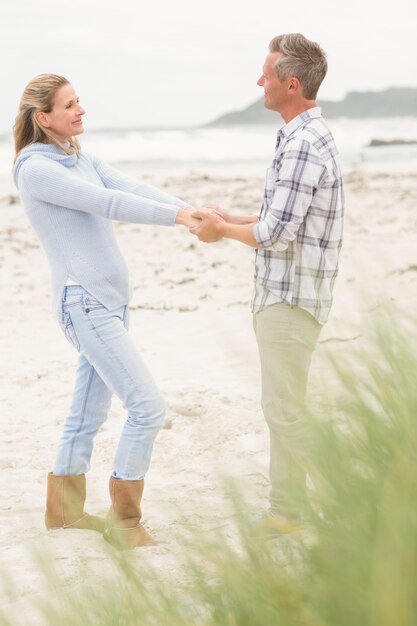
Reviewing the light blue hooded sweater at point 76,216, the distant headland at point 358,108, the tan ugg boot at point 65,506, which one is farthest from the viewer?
the distant headland at point 358,108

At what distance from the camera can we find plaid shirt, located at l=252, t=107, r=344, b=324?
11.8ft

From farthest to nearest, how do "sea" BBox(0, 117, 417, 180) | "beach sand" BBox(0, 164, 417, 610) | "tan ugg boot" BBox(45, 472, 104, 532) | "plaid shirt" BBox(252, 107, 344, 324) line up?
"sea" BBox(0, 117, 417, 180) < "tan ugg boot" BBox(45, 472, 104, 532) < "plaid shirt" BBox(252, 107, 344, 324) < "beach sand" BBox(0, 164, 417, 610)

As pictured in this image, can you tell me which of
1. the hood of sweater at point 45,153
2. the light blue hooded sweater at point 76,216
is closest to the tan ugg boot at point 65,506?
the light blue hooded sweater at point 76,216

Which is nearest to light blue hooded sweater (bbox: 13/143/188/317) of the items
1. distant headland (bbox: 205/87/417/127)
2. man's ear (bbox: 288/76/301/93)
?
man's ear (bbox: 288/76/301/93)

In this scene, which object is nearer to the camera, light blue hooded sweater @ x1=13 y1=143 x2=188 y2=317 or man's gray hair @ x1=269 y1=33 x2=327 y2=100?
man's gray hair @ x1=269 y1=33 x2=327 y2=100

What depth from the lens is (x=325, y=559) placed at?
1608 millimetres

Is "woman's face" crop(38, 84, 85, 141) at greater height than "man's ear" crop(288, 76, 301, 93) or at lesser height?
lesser

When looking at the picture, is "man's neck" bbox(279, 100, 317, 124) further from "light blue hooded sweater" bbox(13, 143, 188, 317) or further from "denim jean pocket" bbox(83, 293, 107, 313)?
"denim jean pocket" bbox(83, 293, 107, 313)

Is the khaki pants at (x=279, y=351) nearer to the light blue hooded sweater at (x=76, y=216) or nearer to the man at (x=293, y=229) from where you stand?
the man at (x=293, y=229)

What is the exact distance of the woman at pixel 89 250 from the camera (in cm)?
389

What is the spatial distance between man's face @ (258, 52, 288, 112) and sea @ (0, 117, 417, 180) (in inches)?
1013

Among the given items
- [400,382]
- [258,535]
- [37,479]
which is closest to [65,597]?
[258,535]

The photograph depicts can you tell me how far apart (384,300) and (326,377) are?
25 centimetres

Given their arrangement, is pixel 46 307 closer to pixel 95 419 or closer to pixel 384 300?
pixel 95 419
